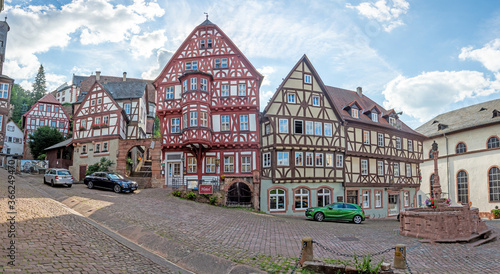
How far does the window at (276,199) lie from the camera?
2844 centimetres

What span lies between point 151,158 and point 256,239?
2262 cm

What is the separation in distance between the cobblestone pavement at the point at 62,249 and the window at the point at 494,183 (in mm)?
40137

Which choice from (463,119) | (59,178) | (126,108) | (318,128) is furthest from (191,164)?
(463,119)

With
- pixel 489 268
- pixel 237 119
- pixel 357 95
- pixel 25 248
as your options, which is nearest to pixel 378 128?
pixel 357 95

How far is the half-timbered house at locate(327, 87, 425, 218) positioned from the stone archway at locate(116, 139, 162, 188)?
16.6 metres

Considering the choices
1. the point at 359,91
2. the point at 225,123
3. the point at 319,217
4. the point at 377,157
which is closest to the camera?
the point at 319,217

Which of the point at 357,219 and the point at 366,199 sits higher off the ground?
the point at 366,199

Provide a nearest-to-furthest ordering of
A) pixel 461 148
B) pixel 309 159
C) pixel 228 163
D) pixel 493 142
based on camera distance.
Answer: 1. pixel 309 159
2. pixel 228 163
3. pixel 493 142
4. pixel 461 148

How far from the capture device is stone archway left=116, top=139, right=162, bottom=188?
3180 centimetres

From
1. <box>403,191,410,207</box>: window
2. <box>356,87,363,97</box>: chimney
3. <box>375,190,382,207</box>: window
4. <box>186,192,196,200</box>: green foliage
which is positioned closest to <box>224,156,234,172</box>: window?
<box>186,192,196,200</box>: green foliage

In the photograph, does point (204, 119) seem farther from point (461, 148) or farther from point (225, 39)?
point (461, 148)

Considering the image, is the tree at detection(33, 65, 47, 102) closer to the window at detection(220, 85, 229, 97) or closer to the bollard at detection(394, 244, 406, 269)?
the window at detection(220, 85, 229, 97)

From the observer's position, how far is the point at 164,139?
31156 mm

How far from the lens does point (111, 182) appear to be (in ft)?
89.2
